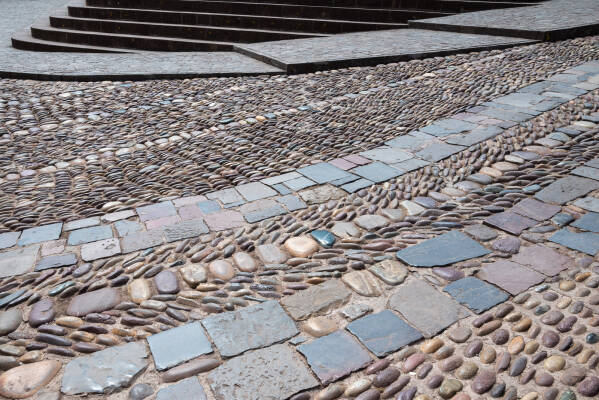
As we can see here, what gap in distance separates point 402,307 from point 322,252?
25.0 inches

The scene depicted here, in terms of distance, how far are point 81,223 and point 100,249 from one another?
415mm

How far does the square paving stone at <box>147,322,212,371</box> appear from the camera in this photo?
2.05 m

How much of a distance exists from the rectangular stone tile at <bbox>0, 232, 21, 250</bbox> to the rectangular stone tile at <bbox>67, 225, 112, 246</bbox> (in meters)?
0.33

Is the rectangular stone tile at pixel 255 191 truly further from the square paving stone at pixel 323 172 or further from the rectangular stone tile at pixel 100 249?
the rectangular stone tile at pixel 100 249

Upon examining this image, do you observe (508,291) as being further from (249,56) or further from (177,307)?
(249,56)

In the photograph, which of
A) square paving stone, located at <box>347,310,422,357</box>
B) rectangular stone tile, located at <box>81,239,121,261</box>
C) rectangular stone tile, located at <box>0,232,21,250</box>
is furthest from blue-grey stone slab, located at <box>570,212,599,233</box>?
rectangular stone tile, located at <box>0,232,21,250</box>

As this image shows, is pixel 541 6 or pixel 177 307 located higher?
pixel 541 6

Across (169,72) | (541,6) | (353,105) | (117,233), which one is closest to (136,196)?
(117,233)

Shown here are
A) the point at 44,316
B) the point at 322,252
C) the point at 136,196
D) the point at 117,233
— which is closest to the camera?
the point at 44,316

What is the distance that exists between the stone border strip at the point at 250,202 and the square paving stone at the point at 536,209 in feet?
2.33

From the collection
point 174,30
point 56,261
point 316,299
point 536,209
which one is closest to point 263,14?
point 174,30

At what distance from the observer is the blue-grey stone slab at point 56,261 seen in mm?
2728

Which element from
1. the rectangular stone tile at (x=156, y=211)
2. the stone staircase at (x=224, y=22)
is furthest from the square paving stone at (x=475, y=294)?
the stone staircase at (x=224, y=22)

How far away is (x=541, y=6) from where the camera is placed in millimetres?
9938
